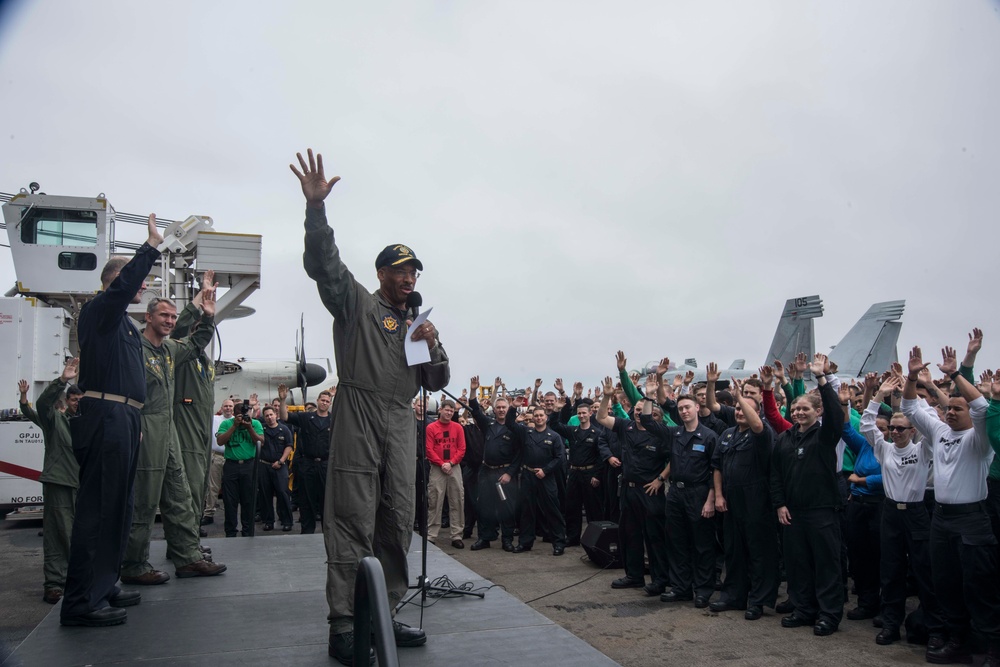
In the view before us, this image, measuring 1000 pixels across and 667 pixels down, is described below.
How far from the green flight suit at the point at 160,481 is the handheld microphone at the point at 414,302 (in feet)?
6.70

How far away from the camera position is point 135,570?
16.9 ft

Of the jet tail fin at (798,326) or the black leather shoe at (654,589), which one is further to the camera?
the jet tail fin at (798,326)

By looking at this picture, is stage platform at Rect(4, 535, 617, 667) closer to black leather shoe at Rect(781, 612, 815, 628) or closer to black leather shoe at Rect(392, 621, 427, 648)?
black leather shoe at Rect(392, 621, 427, 648)

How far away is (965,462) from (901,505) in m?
0.74

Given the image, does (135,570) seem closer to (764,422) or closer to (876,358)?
(764,422)

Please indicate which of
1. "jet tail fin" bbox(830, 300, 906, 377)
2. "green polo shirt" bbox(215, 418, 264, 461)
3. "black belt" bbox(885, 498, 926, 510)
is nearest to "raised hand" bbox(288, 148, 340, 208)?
"black belt" bbox(885, 498, 926, 510)

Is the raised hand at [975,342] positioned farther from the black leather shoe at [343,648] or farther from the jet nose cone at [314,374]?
the jet nose cone at [314,374]

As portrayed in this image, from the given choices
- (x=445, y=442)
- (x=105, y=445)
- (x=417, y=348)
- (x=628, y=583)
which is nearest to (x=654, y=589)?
(x=628, y=583)

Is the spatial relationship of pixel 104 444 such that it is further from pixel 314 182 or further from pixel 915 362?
pixel 915 362

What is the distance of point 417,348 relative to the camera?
3770 mm

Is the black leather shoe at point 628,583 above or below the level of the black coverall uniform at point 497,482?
below

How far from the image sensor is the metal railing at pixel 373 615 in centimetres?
227

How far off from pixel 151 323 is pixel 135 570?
66.0 inches

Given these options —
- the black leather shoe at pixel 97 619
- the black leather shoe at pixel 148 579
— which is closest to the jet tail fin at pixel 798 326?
the black leather shoe at pixel 148 579
